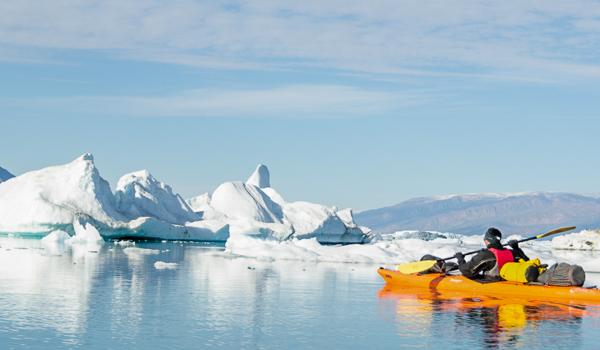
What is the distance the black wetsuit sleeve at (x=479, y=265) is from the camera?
16312mm

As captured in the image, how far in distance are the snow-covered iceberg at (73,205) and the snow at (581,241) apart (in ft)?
117

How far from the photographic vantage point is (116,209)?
173 feet

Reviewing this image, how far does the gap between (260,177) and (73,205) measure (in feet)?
163

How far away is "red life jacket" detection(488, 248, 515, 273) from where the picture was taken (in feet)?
53.5

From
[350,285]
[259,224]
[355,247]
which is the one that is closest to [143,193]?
[259,224]

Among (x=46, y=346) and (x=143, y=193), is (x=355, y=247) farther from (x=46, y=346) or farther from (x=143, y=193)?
(x=143, y=193)

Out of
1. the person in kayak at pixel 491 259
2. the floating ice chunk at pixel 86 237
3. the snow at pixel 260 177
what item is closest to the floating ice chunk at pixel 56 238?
the floating ice chunk at pixel 86 237

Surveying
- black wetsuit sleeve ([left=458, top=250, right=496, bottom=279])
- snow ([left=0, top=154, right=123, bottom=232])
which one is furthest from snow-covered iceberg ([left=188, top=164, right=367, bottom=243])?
black wetsuit sleeve ([left=458, top=250, right=496, bottom=279])

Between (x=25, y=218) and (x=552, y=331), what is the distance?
40563 millimetres

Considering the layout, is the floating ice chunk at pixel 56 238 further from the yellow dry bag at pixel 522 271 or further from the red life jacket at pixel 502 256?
the yellow dry bag at pixel 522 271

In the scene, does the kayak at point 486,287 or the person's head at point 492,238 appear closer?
the kayak at point 486,287

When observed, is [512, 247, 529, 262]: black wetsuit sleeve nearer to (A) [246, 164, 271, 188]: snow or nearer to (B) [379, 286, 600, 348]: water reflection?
(B) [379, 286, 600, 348]: water reflection

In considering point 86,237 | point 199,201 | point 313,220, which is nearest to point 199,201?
point 199,201

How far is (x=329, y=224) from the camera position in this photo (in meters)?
70.8
